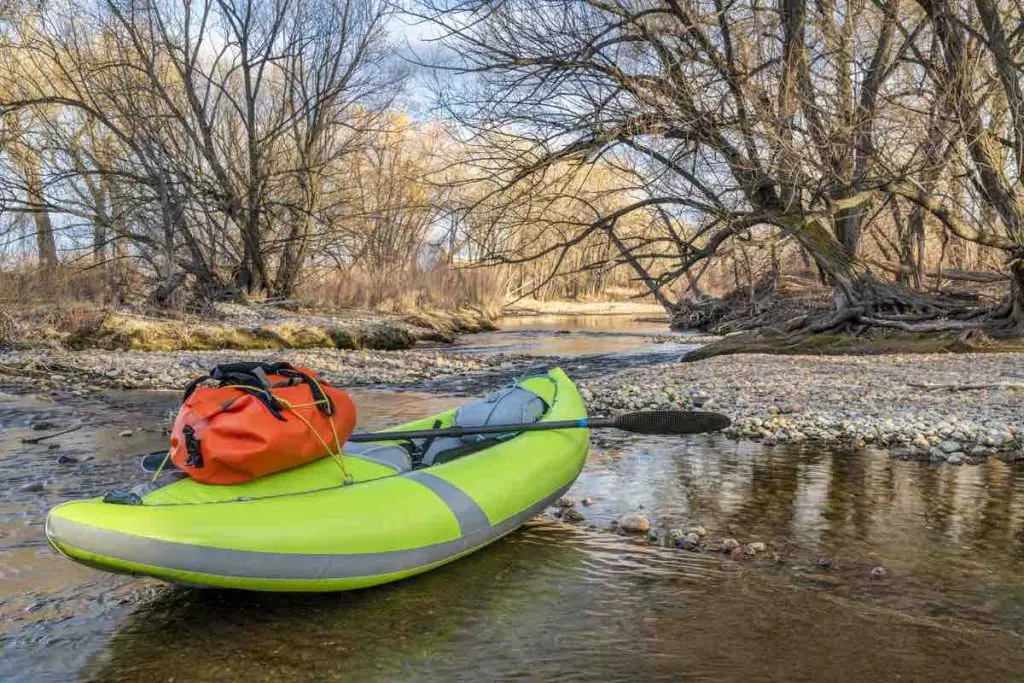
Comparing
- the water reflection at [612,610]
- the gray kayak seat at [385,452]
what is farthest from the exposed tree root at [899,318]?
the gray kayak seat at [385,452]

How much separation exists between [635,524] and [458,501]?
1.11 metres

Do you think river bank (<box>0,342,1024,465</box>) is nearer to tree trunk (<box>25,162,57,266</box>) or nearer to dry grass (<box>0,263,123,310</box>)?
dry grass (<box>0,263,123,310</box>)

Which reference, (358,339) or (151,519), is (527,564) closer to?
(151,519)

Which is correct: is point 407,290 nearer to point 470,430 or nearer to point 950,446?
point 950,446

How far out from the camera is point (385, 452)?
14.5ft

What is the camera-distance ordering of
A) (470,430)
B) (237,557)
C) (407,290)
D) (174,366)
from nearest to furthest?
(237,557) → (470,430) → (174,366) → (407,290)

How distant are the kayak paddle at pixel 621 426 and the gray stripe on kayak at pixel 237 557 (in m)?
0.97

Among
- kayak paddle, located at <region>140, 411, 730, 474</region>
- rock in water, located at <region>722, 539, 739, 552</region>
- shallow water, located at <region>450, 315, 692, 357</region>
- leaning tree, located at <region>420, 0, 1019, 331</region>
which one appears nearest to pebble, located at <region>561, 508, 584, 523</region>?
kayak paddle, located at <region>140, 411, 730, 474</region>

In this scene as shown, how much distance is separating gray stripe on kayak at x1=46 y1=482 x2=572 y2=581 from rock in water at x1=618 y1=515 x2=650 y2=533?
109 centimetres

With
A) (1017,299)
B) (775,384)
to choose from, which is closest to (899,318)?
(1017,299)

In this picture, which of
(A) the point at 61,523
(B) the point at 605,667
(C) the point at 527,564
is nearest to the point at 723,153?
(C) the point at 527,564

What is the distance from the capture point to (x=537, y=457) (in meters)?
4.30

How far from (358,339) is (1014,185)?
35.2ft

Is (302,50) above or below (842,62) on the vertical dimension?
above
